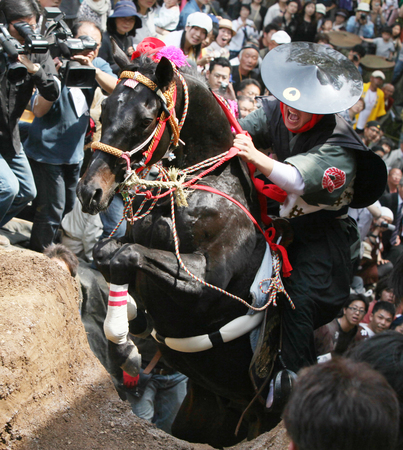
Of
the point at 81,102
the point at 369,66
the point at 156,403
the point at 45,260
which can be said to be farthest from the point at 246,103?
the point at 369,66

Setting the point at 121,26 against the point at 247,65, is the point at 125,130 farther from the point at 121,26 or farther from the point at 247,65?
the point at 247,65

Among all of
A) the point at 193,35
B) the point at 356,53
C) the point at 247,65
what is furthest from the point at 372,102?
the point at 193,35

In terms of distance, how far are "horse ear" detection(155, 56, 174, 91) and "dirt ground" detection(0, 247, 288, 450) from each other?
1708mm

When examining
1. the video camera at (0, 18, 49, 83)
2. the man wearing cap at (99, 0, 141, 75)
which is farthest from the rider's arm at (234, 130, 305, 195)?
the man wearing cap at (99, 0, 141, 75)

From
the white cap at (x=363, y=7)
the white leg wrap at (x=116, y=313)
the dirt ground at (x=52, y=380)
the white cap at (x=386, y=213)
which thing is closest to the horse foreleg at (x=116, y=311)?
the white leg wrap at (x=116, y=313)

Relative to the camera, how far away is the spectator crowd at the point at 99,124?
4.65m

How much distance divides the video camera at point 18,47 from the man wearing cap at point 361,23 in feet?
37.1

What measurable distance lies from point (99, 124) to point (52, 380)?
333cm

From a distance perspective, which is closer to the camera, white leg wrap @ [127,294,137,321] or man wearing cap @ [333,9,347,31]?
white leg wrap @ [127,294,137,321]

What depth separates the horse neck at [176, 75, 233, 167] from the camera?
338 centimetres

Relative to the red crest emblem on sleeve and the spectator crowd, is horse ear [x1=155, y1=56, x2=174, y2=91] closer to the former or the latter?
the spectator crowd

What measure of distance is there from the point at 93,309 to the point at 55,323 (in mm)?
2521

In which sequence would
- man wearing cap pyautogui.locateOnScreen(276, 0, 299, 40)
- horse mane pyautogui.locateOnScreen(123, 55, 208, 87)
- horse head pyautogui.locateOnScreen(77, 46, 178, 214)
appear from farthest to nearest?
man wearing cap pyautogui.locateOnScreen(276, 0, 299, 40)
horse mane pyautogui.locateOnScreen(123, 55, 208, 87)
horse head pyautogui.locateOnScreen(77, 46, 178, 214)

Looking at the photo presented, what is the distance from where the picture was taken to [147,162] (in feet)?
10.5
